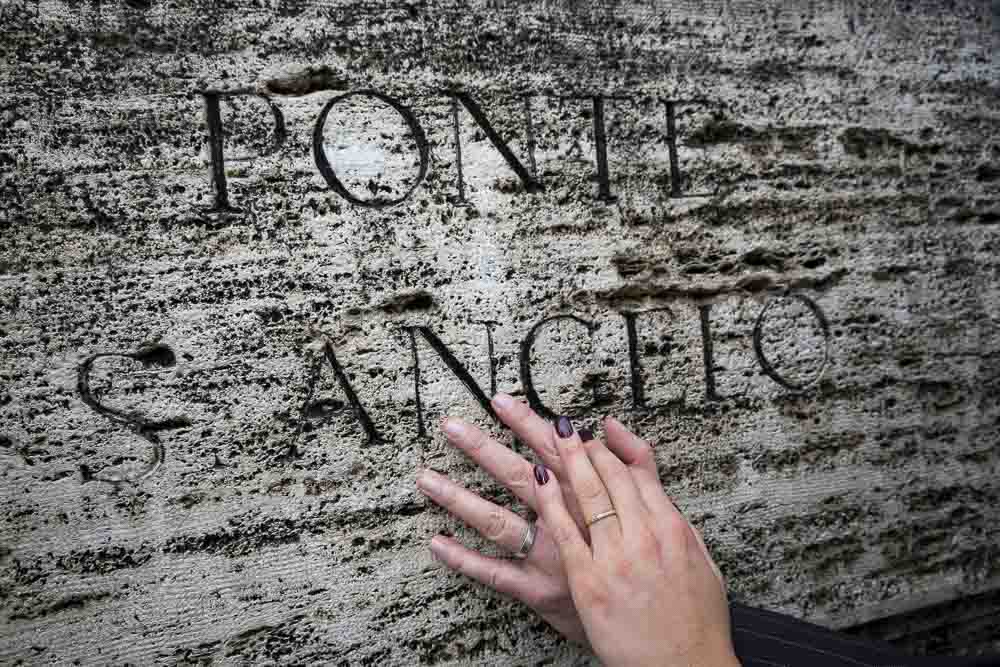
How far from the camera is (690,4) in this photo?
78.4 inches

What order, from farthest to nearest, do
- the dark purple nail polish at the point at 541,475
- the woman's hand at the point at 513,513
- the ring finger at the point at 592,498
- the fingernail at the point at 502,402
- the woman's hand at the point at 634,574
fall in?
the fingernail at the point at 502,402 < the woman's hand at the point at 513,513 < the dark purple nail polish at the point at 541,475 < the ring finger at the point at 592,498 < the woman's hand at the point at 634,574

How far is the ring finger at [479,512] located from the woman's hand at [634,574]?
6.8 inches

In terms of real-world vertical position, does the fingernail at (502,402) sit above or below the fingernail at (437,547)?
above

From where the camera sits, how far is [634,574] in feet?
4.13

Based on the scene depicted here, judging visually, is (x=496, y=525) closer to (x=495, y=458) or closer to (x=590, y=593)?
(x=495, y=458)

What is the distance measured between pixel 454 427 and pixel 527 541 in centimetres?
33

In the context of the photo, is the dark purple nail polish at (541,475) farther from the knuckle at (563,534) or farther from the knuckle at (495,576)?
the knuckle at (495,576)

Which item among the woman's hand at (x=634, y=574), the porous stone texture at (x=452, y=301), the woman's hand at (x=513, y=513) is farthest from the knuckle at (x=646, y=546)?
the porous stone texture at (x=452, y=301)

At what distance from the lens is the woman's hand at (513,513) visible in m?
1.59

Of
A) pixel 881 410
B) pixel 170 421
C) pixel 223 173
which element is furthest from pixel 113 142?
pixel 881 410

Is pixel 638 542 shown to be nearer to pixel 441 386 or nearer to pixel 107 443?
pixel 441 386

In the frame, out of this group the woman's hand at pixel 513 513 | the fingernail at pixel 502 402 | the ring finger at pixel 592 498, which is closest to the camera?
the ring finger at pixel 592 498

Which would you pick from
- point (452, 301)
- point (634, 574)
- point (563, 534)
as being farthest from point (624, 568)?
point (452, 301)

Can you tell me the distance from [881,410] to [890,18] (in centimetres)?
128
